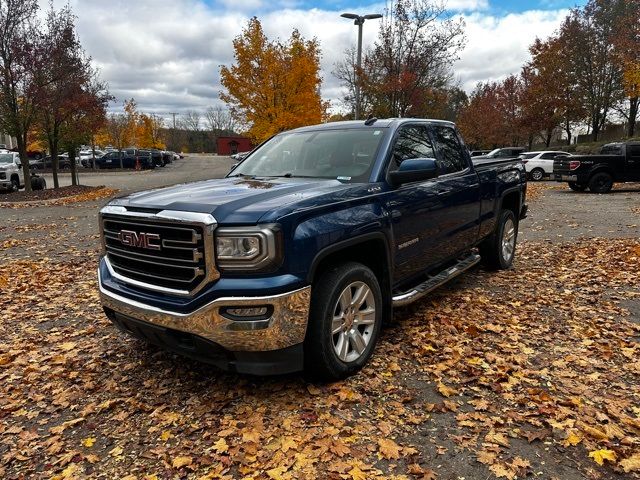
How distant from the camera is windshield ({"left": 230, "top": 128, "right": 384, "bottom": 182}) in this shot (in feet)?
13.3

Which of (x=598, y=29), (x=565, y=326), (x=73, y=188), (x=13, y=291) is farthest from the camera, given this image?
(x=598, y=29)

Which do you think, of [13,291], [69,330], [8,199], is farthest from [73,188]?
[69,330]

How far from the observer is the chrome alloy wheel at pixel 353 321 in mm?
3361

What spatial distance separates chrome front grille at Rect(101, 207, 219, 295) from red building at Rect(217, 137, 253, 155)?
76.8 m

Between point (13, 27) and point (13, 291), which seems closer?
point (13, 291)

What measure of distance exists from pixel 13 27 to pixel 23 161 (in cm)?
498

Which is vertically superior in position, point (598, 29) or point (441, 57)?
point (598, 29)

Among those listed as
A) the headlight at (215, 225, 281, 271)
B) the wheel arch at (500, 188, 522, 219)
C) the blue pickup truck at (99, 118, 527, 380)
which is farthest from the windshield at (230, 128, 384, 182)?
the wheel arch at (500, 188, 522, 219)

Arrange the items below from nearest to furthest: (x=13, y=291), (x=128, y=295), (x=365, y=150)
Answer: (x=128, y=295), (x=365, y=150), (x=13, y=291)

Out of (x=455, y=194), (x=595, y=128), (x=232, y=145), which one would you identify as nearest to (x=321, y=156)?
(x=455, y=194)

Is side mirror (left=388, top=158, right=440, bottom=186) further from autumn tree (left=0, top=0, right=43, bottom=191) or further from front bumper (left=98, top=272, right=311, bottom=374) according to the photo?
autumn tree (left=0, top=0, right=43, bottom=191)

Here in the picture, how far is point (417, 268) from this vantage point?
4.39 m

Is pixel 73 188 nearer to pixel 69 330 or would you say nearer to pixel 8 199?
pixel 8 199

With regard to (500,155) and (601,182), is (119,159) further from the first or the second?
(500,155)
